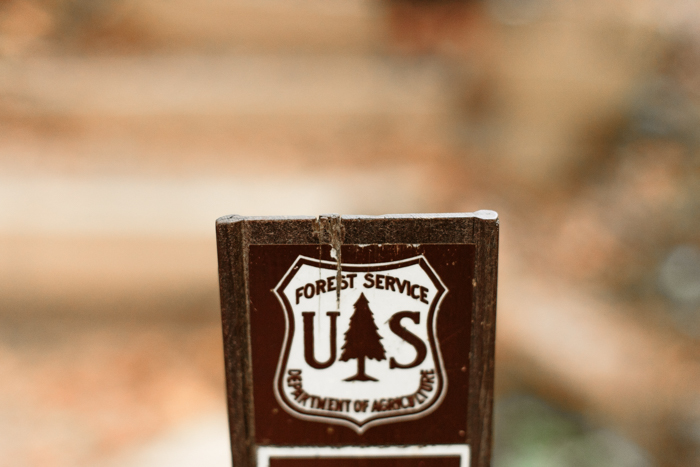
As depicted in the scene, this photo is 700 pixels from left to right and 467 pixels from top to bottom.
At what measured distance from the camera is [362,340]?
60cm

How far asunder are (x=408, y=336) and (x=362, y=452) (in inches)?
7.2

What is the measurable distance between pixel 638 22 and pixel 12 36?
12.0ft

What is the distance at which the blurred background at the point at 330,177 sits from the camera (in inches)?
77.8

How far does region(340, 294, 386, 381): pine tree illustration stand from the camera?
59cm

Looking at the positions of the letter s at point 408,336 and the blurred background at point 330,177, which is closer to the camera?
the letter s at point 408,336

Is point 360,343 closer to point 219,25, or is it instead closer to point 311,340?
point 311,340

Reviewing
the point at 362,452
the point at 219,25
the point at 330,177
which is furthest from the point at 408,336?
the point at 219,25

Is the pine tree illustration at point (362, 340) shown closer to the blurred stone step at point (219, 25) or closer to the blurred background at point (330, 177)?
the blurred background at point (330, 177)

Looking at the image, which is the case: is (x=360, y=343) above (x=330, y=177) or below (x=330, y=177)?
below

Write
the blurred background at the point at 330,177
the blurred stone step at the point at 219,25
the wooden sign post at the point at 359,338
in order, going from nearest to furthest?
1. the wooden sign post at the point at 359,338
2. the blurred background at the point at 330,177
3. the blurred stone step at the point at 219,25

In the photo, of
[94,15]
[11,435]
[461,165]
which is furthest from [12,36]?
[461,165]

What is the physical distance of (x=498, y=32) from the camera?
302 centimetres

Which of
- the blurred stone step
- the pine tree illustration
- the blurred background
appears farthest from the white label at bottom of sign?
the blurred stone step

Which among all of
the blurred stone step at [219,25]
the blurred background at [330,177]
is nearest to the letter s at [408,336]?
the blurred background at [330,177]
